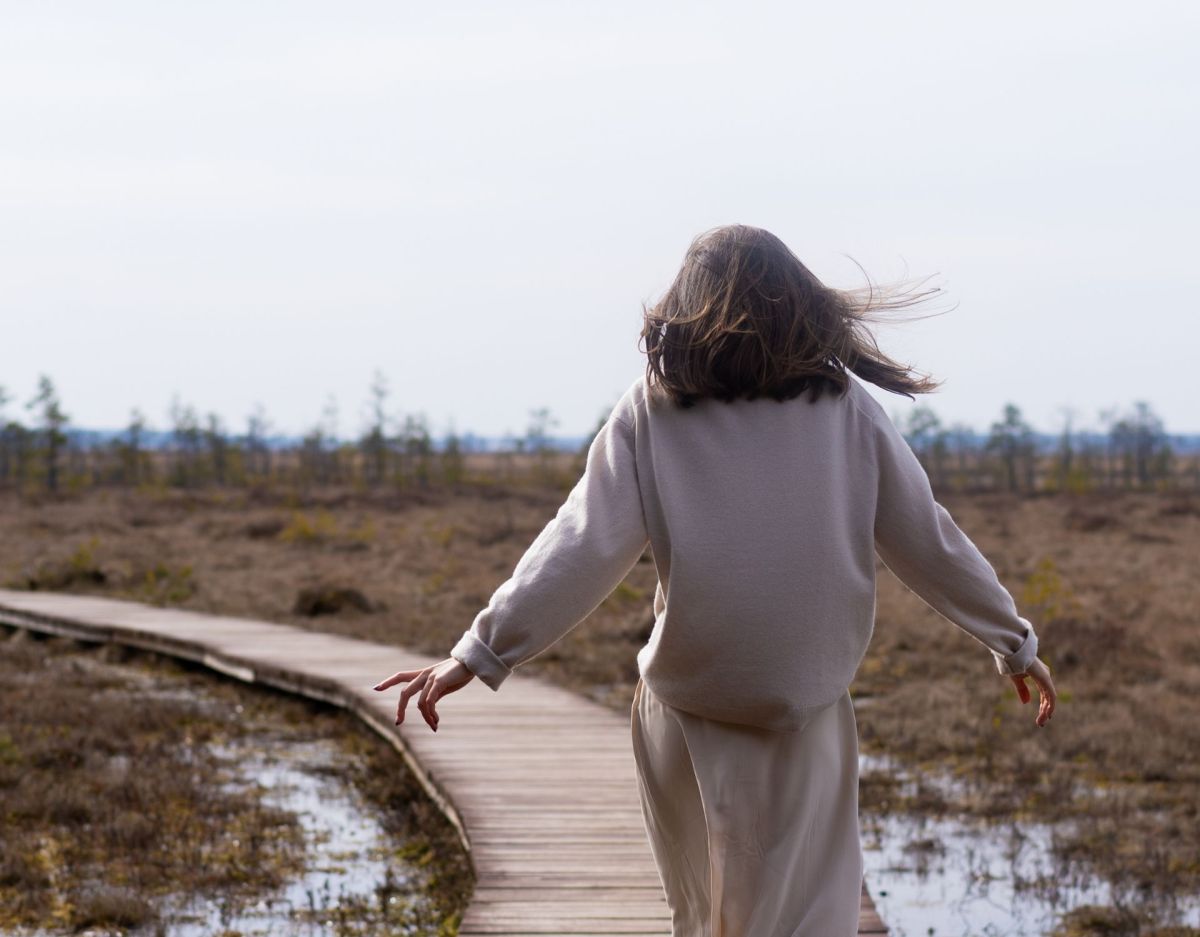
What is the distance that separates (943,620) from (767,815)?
10616mm

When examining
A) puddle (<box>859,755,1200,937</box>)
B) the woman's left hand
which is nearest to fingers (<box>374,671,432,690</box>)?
the woman's left hand

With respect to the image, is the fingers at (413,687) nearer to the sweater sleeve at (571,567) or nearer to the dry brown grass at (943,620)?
the sweater sleeve at (571,567)

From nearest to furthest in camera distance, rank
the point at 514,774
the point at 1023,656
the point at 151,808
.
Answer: the point at 1023,656 → the point at 514,774 → the point at 151,808

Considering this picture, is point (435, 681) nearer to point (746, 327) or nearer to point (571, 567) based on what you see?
point (571, 567)

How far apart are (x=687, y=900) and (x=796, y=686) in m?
0.48

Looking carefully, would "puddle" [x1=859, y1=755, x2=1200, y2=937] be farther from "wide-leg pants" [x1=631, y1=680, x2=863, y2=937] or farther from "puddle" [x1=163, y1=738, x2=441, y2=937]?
"wide-leg pants" [x1=631, y1=680, x2=863, y2=937]

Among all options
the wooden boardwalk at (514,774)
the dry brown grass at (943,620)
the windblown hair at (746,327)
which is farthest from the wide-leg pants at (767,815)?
the dry brown grass at (943,620)

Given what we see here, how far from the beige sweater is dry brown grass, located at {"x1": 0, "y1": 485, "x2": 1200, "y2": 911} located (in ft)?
11.7

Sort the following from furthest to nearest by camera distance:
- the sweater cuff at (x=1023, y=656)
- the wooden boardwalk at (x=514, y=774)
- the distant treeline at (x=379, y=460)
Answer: the distant treeline at (x=379, y=460) → the wooden boardwalk at (x=514, y=774) → the sweater cuff at (x=1023, y=656)

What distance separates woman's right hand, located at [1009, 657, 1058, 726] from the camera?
2.46m

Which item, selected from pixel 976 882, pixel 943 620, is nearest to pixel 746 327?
pixel 976 882

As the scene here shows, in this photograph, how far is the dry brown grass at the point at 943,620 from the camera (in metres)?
6.87

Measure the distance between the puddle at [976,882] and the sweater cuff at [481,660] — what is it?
2.96m

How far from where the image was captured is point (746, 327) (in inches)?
86.5
